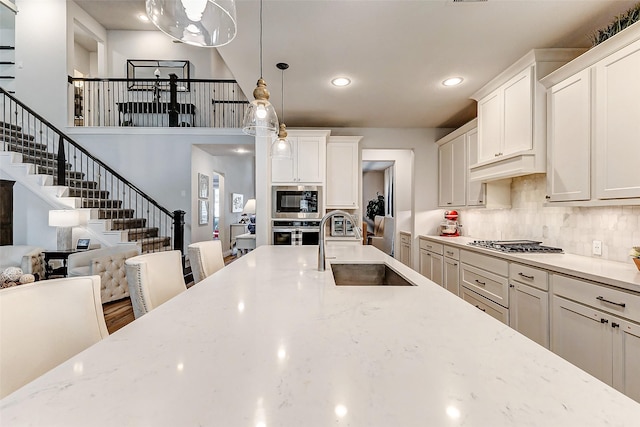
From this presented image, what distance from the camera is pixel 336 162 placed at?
4.21 meters

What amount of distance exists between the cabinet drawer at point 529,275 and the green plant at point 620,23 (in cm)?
154

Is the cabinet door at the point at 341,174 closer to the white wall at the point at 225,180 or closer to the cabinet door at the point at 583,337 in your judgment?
the cabinet door at the point at 583,337

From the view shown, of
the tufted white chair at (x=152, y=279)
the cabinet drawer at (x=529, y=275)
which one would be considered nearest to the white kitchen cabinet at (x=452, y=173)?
the cabinet drawer at (x=529, y=275)

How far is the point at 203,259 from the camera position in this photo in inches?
77.5

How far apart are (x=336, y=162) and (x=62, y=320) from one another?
3.62m

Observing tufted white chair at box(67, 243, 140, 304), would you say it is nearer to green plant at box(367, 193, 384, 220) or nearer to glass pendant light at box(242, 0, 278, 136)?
glass pendant light at box(242, 0, 278, 136)

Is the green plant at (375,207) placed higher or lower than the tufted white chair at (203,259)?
higher

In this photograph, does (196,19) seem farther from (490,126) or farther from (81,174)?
(81,174)

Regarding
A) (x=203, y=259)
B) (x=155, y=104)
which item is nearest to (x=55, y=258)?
(x=203, y=259)

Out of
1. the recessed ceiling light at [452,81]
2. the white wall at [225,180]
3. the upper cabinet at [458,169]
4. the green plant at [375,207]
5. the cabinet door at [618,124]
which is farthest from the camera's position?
the green plant at [375,207]

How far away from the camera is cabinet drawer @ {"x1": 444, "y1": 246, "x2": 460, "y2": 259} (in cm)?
333

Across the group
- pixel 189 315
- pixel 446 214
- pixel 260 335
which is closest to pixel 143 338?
pixel 189 315

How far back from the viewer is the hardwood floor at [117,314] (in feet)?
10.3

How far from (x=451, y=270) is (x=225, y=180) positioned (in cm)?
710
